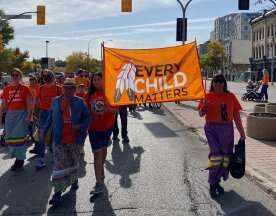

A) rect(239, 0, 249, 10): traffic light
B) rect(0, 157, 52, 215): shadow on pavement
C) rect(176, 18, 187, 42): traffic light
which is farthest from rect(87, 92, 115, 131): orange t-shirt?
rect(176, 18, 187, 42): traffic light

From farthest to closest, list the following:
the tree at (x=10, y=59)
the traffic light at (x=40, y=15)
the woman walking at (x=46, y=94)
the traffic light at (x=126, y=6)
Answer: the tree at (x=10, y=59), the traffic light at (x=40, y=15), the traffic light at (x=126, y=6), the woman walking at (x=46, y=94)

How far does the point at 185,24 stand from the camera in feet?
88.1

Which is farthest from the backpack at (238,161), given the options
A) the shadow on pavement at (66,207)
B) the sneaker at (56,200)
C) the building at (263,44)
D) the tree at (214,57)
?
the tree at (214,57)

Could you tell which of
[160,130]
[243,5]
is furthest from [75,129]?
[243,5]

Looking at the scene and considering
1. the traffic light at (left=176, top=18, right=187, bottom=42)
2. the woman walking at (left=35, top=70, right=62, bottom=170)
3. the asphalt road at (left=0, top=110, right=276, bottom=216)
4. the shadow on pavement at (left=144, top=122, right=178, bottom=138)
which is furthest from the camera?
the traffic light at (left=176, top=18, right=187, bottom=42)

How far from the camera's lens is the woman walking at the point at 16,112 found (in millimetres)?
8531

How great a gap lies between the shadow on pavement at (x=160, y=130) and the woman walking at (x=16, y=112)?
5308 millimetres

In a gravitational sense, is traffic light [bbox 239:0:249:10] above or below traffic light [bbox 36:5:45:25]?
Result: below

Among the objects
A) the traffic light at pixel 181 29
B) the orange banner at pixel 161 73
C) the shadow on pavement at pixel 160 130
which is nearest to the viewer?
the orange banner at pixel 161 73

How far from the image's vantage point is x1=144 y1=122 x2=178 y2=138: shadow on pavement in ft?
44.3

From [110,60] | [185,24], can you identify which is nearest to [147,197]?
[110,60]

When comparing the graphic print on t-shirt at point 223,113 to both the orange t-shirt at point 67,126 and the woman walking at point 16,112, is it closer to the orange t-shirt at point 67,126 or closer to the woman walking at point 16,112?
the orange t-shirt at point 67,126

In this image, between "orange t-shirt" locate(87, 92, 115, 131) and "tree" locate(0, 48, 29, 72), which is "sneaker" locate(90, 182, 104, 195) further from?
"tree" locate(0, 48, 29, 72)

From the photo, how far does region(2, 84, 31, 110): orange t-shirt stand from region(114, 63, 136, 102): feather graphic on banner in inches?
65.8
